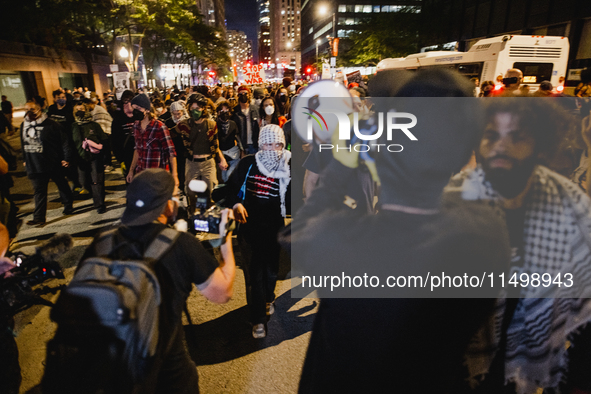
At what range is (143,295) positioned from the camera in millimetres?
1563

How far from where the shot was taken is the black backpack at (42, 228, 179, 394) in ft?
4.89

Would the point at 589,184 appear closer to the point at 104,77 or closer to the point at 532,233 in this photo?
the point at 532,233

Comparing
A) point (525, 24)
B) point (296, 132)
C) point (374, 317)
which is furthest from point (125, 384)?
point (525, 24)

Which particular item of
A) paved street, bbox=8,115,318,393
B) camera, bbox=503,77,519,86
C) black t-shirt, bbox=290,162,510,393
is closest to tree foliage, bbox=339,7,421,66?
camera, bbox=503,77,519,86

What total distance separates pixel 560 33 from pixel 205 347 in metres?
27.6

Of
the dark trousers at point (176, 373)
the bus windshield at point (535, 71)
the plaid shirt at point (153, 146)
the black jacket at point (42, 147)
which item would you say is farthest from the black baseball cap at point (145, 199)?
the bus windshield at point (535, 71)

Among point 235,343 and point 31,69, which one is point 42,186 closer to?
point 235,343

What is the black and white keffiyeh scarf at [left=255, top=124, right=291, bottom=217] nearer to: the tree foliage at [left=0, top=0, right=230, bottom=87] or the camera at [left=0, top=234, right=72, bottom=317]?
the camera at [left=0, top=234, right=72, bottom=317]

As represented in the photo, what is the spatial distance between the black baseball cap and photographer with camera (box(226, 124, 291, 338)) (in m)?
1.65

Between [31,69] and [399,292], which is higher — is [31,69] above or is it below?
above

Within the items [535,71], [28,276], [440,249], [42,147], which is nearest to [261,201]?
[28,276]

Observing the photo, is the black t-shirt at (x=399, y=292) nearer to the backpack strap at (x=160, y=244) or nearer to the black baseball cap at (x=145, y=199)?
the backpack strap at (x=160, y=244)

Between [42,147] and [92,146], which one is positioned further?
[92,146]

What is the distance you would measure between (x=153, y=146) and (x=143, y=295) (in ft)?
13.3
